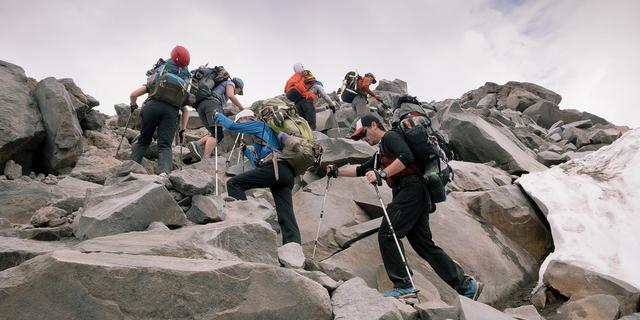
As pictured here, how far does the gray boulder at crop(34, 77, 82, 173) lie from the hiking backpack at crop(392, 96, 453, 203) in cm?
816

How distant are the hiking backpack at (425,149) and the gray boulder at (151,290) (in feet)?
11.8

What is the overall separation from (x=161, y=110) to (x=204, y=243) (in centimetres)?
568

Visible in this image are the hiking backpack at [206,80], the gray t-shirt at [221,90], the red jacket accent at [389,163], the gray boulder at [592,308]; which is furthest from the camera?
the gray t-shirt at [221,90]

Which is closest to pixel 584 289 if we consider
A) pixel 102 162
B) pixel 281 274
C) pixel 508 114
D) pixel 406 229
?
pixel 406 229

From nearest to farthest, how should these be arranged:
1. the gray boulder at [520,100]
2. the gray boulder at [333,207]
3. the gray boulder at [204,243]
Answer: the gray boulder at [204,243] < the gray boulder at [333,207] < the gray boulder at [520,100]

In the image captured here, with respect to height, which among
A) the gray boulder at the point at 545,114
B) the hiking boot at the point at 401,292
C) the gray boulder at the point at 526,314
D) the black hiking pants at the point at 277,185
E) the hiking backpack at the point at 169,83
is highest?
the gray boulder at the point at 545,114

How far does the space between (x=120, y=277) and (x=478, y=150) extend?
14.5 meters

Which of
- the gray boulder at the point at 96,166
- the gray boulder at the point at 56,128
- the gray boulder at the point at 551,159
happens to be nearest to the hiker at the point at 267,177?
the gray boulder at the point at 96,166

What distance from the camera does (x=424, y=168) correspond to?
7.86m

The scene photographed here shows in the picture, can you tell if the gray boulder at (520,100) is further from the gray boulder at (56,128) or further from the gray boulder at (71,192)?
the gray boulder at (71,192)

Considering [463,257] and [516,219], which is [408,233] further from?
[516,219]

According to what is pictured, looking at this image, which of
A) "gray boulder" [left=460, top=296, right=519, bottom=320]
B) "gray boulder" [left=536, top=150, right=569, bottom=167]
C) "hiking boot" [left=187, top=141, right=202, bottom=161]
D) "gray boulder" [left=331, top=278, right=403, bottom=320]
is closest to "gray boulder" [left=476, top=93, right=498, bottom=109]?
"gray boulder" [left=536, top=150, right=569, bottom=167]

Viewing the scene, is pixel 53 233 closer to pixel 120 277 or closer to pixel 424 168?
pixel 120 277

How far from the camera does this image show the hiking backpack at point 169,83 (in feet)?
34.2
